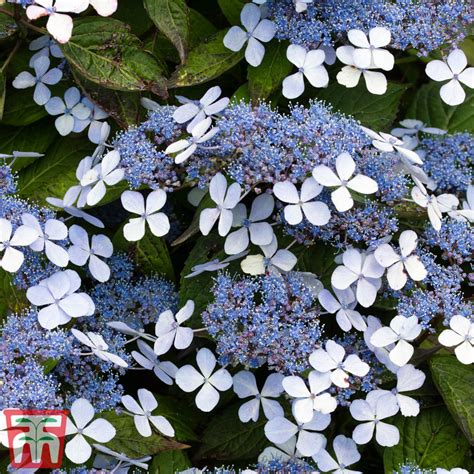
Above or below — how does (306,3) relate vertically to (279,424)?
above

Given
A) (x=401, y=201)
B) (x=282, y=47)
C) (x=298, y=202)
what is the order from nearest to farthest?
(x=298, y=202)
(x=401, y=201)
(x=282, y=47)

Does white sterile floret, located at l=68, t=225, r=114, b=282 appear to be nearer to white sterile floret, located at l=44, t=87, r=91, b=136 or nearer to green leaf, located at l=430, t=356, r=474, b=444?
white sterile floret, located at l=44, t=87, r=91, b=136

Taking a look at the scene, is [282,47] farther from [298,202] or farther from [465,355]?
[465,355]

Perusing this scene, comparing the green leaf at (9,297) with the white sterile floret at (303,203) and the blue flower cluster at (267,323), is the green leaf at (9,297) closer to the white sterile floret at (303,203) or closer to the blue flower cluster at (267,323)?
the blue flower cluster at (267,323)

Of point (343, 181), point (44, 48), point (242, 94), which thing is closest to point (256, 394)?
point (343, 181)

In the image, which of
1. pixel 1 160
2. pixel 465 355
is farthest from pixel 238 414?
pixel 1 160
